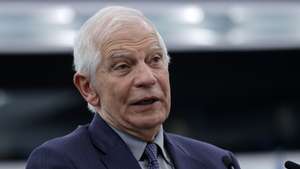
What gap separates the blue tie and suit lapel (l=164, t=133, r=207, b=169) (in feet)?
0.21

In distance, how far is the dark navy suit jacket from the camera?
1.87 m

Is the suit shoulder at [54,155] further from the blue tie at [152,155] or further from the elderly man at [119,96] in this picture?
the blue tie at [152,155]

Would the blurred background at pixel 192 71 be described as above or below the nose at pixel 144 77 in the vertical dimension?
below

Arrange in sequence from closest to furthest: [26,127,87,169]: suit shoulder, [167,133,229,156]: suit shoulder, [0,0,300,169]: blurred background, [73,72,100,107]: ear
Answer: [26,127,87,169]: suit shoulder
[73,72,100,107]: ear
[167,133,229,156]: suit shoulder
[0,0,300,169]: blurred background

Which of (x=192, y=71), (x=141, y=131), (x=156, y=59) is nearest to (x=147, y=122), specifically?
(x=141, y=131)

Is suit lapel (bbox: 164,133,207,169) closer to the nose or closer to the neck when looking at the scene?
the neck

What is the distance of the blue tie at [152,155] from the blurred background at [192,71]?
5631 mm

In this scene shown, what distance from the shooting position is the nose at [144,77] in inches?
74.4

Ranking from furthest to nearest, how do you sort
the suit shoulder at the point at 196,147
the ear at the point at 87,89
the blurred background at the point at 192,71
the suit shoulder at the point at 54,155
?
the blurred background at the point at 192,71 < the suit shoulder at the point at 196,147 < the ear at the point at 87,89 < the suit shoulder at the point at 54,155

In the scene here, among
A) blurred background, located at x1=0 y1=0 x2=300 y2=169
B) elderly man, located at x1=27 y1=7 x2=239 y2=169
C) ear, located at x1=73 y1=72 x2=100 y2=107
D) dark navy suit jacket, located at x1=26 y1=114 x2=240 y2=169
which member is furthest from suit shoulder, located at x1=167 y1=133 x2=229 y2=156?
A: blurred background, located at x1=0 y1=0 x2=300 y2=169

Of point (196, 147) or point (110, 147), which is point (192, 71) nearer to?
point (196, 147)

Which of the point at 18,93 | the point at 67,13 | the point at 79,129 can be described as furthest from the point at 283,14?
the point at 79,129

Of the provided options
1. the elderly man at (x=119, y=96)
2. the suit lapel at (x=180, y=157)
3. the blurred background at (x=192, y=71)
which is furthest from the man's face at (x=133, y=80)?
the blurred background at (x=192, y=71)

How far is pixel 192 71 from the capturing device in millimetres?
8469
